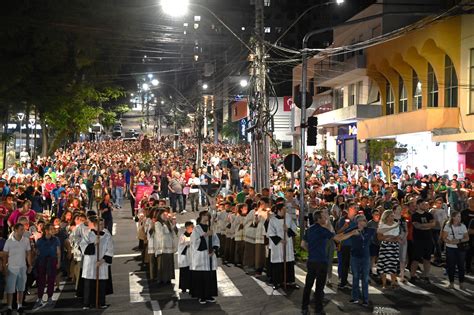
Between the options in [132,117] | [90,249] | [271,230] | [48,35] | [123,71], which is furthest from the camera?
[132,117]

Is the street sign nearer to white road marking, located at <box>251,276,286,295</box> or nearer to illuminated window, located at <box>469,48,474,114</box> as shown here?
white road marking, located at <box>251,276,286,295</box>

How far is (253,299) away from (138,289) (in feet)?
8.05

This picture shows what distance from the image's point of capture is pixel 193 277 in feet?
37.4

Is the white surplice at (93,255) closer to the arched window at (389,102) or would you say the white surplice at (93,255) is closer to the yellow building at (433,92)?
the yellow building at (433,92)

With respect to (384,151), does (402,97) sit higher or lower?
higher

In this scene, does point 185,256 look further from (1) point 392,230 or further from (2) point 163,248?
(1) point 392,230

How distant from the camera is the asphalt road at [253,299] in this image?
10.5 meters

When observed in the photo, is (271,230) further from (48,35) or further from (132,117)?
(132,117)

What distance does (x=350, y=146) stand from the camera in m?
41.2

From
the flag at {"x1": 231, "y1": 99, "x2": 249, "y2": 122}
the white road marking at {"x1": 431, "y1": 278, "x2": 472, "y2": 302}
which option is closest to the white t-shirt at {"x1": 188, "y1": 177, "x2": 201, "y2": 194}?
the white road marking at {"x1": 431, "y1": 278, "x2": 472, "y2": 302}

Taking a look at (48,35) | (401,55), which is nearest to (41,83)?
(48,35)

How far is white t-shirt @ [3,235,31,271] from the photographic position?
10.3 metres

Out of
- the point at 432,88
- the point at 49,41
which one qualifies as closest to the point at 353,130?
the point at 432,88

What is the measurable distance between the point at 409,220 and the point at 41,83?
15109 millimetres
